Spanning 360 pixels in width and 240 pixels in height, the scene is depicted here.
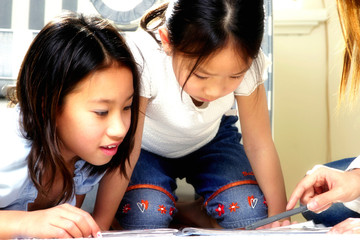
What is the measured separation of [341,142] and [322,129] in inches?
5.9

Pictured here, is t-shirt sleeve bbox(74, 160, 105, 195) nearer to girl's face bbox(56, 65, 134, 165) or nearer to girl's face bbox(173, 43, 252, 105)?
girl's face bbox(56, 65, 134, 165)

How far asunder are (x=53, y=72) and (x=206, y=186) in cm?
48

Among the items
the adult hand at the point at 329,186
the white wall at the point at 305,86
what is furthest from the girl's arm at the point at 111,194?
the white wall at the point at 305,86

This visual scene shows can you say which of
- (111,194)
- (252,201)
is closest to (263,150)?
(252,201)

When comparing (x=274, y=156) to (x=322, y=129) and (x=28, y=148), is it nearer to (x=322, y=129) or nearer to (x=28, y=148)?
(x=28, y=148)

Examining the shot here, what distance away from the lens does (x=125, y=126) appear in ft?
3.02

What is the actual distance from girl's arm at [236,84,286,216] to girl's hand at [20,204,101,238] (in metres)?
0.46

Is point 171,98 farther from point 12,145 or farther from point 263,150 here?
point 12,145

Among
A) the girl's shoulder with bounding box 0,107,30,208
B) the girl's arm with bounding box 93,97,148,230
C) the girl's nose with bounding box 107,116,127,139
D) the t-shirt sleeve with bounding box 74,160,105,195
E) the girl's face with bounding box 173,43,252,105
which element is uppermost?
the girl's face with bounding box 173,43,252,105

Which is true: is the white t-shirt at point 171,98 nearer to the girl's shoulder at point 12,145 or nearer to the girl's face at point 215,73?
the girl's face at point 215,73

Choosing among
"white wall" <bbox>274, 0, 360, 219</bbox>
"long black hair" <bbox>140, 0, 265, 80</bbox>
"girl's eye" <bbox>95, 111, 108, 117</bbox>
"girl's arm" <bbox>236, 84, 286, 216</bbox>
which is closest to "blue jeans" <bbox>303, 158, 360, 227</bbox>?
"girl's arm" <bbox>236, 84, 286, 216</bbox>

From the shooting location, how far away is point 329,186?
964 mm

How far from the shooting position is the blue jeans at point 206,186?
1.14 m

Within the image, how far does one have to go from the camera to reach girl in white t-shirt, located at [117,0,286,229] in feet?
2.97
